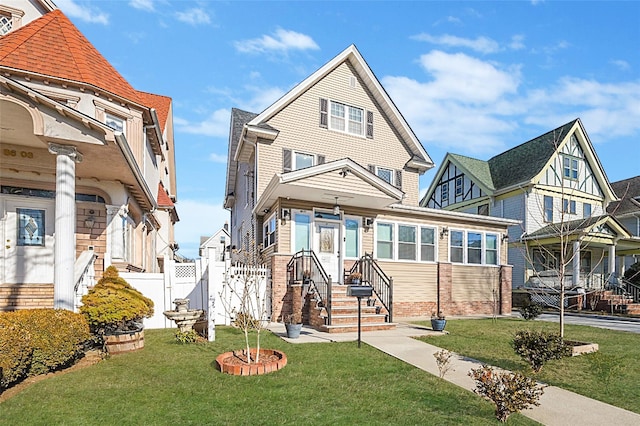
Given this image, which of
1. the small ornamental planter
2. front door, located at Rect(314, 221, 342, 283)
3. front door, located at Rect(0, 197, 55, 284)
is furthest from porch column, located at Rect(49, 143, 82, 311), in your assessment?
front door, located at Rect(314, 221, 342, 283)

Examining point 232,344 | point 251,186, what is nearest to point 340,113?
point 251,186

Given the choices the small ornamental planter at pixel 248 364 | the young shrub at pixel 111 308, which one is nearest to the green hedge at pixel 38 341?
the young shrub at pixel 111 308

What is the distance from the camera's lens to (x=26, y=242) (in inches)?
372

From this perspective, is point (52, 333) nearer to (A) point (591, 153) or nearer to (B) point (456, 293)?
(B) point (456, 293)

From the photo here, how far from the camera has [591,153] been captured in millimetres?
25422

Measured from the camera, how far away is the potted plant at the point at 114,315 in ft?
23.5

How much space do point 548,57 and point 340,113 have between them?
7.81 metres

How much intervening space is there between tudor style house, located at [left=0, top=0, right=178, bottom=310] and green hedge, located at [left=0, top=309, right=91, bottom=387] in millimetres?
976

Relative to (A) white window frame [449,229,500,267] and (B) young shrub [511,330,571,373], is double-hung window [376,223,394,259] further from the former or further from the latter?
(B) young shrub [511,330,571,373]

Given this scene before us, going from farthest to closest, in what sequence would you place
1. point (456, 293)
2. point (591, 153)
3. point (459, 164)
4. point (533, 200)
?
point (459, 164), point (591, 153), point (533, 200), point (456, 293)

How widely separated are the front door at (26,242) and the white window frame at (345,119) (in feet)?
34.0

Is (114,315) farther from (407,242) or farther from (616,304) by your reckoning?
(616,304)

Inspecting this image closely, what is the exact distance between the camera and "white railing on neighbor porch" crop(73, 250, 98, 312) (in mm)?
7895

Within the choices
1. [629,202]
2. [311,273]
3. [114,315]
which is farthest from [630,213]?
[114,315]
